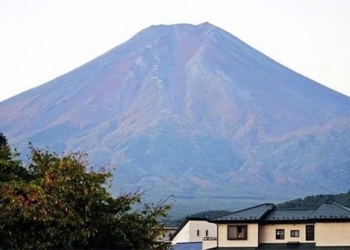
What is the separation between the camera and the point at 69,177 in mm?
20250

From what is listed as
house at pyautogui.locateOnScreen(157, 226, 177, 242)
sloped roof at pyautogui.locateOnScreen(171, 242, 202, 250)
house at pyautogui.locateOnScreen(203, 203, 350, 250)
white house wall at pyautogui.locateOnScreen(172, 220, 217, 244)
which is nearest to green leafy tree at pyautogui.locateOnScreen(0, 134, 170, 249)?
house at pyautogui.locateOnScreen(157, 226, 177, 242)

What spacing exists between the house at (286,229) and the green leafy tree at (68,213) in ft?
59.1

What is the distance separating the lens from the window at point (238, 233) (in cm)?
4069

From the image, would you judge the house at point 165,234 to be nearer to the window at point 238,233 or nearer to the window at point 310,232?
the window at point 238,233

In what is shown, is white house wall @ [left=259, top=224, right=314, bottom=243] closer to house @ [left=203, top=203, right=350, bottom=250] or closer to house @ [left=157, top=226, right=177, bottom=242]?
house @ [left=203, top=203, right=350, bottom=250]

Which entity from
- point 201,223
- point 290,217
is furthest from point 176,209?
point 290,217

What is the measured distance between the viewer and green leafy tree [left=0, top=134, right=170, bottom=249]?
760 inches

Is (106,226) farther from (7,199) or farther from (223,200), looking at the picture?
(223,200)

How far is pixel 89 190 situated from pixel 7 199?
1.36 m

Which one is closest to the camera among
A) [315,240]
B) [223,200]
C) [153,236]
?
[153,236]

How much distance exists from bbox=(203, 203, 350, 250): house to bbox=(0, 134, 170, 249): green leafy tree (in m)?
18.0

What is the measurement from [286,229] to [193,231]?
46.3 ft

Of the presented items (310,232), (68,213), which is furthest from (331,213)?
(68,213)

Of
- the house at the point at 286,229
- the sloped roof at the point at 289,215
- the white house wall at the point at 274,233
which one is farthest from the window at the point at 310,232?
the sloped roof at the point at 289,215
